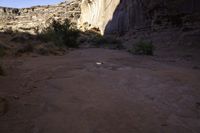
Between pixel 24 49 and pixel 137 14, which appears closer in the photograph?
pixel 24 49

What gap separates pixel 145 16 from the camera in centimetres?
1759

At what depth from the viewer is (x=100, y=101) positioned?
499 cm

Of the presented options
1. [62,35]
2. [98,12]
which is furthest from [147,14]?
[98,12]

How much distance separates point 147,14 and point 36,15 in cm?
3072

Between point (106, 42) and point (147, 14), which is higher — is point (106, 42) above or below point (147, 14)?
below

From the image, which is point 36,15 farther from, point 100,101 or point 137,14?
point 100,101

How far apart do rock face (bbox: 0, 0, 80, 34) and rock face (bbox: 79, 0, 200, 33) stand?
16.5m

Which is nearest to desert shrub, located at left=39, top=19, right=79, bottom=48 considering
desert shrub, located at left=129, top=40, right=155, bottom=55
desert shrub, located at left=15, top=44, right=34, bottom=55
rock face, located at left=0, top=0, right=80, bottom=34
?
desert shrub, located at left=15, top=44, right=34, bottom=55

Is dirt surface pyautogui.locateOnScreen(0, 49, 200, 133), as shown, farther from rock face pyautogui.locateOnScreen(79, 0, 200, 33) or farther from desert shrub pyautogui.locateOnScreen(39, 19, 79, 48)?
desert shrub pyautogui.locateOnScreen(39, 19, 79, 48)

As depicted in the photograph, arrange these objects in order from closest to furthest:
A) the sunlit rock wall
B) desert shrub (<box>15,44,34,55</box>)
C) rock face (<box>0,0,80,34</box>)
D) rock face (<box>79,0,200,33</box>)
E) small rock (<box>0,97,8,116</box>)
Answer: small rock (<box>0,97,8,116</box>)
desert shrub (<box>15,44,34,55</box>)
rock face (<box>79,0,200,33</box>)
the sunlit rock wall
rock face (<box>0,0,80,34</box>)

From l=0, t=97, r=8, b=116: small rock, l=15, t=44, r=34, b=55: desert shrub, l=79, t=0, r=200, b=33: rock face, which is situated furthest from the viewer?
l=79, t=0, r=200, b=33: rock face

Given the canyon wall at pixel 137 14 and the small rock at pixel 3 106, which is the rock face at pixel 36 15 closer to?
the canyon wall at pixel 137 14

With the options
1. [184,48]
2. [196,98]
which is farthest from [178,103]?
[184,48]

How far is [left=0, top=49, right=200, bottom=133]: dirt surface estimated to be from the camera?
3.96 m
